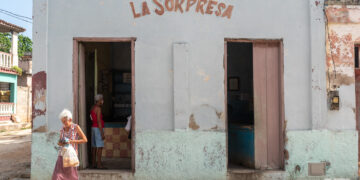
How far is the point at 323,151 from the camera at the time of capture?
6.16 m

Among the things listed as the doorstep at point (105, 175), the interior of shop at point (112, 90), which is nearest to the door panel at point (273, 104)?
the doorstep at point (105, 175)

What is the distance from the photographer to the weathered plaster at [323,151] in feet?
20.1

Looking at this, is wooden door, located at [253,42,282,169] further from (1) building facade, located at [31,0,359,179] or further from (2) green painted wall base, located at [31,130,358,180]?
(2) green painted wall base, located at [31,130,358,180]

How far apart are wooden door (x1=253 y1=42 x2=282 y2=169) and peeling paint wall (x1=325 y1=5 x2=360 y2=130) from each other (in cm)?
96

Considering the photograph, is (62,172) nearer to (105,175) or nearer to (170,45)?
(105,175)

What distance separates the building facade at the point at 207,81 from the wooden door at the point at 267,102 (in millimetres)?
19

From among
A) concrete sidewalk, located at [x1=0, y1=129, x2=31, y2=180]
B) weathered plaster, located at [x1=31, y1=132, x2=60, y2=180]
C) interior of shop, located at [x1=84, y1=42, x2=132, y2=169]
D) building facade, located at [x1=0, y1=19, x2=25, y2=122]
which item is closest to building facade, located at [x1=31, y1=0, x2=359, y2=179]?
weathered plaster, located at [x1=31, y1=132, x2=60, y2=180]

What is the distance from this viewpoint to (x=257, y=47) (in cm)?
634

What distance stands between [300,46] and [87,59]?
4288 millimetres

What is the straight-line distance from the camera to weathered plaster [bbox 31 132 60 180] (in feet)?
19.6

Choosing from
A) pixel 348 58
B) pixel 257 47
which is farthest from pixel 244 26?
pixel 348 58

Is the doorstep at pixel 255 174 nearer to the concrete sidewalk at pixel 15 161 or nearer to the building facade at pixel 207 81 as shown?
the building facade at pixel 207 81

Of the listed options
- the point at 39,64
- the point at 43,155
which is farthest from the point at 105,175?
the point at 39,64

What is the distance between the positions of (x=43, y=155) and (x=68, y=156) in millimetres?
1852
